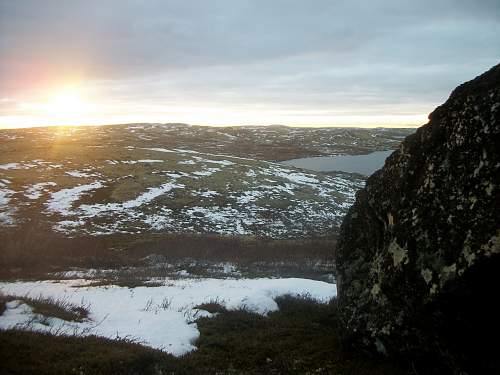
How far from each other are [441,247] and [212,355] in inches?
206

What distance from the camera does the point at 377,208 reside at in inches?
351

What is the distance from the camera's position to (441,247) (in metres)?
6.51

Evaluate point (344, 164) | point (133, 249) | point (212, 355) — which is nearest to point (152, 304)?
point (212, 355)

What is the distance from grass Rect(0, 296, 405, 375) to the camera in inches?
297

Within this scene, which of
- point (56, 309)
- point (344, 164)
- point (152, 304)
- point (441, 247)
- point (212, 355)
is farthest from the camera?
point (344, 164)

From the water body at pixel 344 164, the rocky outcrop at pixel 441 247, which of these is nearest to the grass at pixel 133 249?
the rocky outcrop at pixel 441 247

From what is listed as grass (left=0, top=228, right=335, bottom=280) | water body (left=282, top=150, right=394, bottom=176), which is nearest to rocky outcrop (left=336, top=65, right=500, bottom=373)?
grass (left=0, top=228, right=335, bottom=280)

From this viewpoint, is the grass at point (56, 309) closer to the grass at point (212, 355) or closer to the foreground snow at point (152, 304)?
the foreground snow at point (152, 304)

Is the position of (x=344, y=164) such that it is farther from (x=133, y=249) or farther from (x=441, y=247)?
(x=441, y=247)

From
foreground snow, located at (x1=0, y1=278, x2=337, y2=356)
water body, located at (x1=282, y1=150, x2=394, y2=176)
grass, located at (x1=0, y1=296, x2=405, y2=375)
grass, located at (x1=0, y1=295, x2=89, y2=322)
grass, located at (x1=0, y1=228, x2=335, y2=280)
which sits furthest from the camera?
water body, located at (x1=282, y1=150, x2=394, y2=176)

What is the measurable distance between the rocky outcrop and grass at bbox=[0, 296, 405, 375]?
749mm

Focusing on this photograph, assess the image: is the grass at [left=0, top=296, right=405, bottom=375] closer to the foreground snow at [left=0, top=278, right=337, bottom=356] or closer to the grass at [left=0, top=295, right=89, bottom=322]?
the foreground snow at [left=0, top=278, right=337, bottom=356]

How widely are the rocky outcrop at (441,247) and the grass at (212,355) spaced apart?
749 millimetres

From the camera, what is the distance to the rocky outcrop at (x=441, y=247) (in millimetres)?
6016
